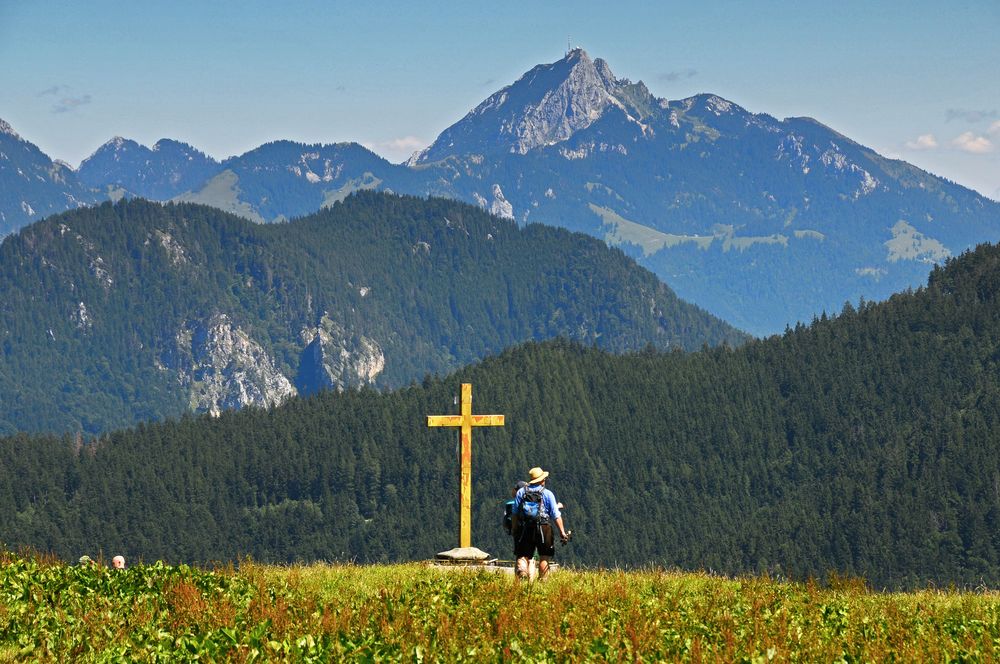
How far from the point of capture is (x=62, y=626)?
2186 cm

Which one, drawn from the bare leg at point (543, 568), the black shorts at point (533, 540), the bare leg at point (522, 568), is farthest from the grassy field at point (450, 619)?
the bare leg at point (543, 568)

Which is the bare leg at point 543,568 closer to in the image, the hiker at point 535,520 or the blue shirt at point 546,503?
the hiker at point 535,520

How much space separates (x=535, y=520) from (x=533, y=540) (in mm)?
431

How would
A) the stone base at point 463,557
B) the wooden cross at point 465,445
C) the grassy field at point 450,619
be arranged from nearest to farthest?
1. the grassy field at point 450,619
2. the stone base at point 463,557
3. the wooden cross at point 465,445

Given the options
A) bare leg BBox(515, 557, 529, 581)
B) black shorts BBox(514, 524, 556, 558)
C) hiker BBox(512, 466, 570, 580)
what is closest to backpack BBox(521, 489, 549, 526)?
hiker BBox(512, 466, 570, 580)

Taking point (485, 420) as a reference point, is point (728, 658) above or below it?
below

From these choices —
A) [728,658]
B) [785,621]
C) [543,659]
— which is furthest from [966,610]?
[543,659]

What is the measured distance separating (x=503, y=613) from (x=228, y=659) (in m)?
4.59

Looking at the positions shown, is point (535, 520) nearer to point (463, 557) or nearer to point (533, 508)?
point (533, 508)

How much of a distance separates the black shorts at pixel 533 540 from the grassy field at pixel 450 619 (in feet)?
4.34

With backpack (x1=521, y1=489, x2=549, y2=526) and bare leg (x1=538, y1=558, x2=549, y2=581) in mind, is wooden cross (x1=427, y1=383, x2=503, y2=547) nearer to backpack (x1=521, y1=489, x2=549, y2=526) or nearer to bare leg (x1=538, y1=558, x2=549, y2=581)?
bare leg (x1=538, y1=558, x2=549, y2=581)

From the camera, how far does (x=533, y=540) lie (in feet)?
96.0

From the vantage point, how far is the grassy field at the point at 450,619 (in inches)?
812

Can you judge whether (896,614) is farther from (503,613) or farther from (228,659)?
(228,659)
